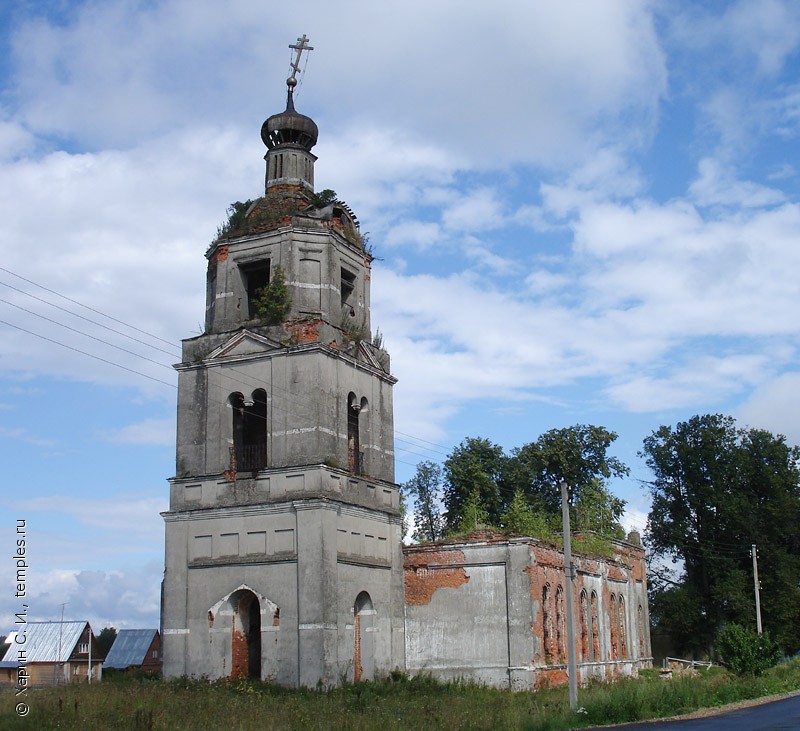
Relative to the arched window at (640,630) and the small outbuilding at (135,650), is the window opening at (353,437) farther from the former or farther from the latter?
the small outbuilding at (135,650)

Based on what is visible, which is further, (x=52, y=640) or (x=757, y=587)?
(x=757, y=587)

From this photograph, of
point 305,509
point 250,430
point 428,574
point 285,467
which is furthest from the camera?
point 428,574

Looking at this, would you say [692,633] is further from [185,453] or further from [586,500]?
[185,453]

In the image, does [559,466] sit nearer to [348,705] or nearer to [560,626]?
[560,626]

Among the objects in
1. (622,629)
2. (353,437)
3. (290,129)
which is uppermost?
(290,129)

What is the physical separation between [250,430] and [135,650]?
106ft

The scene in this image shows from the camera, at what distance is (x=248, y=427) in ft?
89.3

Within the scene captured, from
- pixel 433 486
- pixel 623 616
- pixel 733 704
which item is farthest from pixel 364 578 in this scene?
A: pixel 433 486

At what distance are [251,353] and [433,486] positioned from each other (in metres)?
26.9

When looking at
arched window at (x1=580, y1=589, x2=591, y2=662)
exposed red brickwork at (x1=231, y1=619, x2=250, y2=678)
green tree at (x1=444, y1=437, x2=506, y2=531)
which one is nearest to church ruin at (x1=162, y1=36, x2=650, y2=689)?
exposed red brickwork at (x1=231, y1=619, x2=250, y2=678)

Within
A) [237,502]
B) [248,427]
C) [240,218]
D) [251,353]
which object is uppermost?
[240,218]

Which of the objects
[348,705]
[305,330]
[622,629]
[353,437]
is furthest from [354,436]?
[622,629]

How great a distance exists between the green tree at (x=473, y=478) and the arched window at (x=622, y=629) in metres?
12.3

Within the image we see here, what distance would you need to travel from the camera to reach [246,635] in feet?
82.7
